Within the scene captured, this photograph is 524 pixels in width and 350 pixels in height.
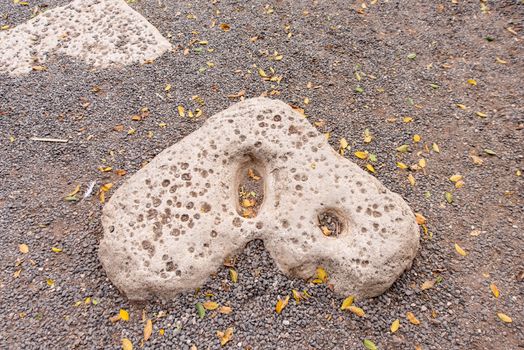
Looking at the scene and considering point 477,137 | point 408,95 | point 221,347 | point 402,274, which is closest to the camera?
point 221,347

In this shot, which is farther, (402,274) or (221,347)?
(402,274)

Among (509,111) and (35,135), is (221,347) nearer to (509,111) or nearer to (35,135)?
(35,135)

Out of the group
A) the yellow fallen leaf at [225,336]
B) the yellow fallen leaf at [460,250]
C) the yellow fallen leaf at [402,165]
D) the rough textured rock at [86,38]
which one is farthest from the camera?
the rough textured rock at [86,38]

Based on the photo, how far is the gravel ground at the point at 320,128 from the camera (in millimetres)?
2941

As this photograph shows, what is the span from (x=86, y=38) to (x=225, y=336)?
3.93 metres

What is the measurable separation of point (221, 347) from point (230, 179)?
1.19 meters

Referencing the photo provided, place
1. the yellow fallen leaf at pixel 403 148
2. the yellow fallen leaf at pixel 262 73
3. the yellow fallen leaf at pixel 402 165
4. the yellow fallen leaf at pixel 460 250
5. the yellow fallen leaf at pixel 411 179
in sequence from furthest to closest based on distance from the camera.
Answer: the yellow fallen leaf at pixel 262 73
the yellow fallen leaf at pixel 403 148
the yellow fallen leaf at pixel 402 165
the yellow fallen leaf at pixel 411 179
the yellow fallen leaf at pixel 460 250

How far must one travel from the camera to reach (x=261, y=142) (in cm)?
328

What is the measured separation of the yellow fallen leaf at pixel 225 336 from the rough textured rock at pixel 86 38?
3.25 m

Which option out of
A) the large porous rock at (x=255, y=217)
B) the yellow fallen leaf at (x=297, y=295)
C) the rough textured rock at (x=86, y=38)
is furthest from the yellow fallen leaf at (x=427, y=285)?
the rough textured rock at (x=86, y=38)

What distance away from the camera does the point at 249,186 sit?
3.51 meters

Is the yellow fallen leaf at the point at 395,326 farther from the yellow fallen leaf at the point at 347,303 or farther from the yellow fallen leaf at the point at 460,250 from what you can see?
the yellow fallen leaf at the point at 460,250

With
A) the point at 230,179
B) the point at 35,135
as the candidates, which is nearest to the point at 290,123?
the point at 230,179

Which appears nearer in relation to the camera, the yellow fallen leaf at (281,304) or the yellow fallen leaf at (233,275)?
the yellow fallen leaf at (281,304)
